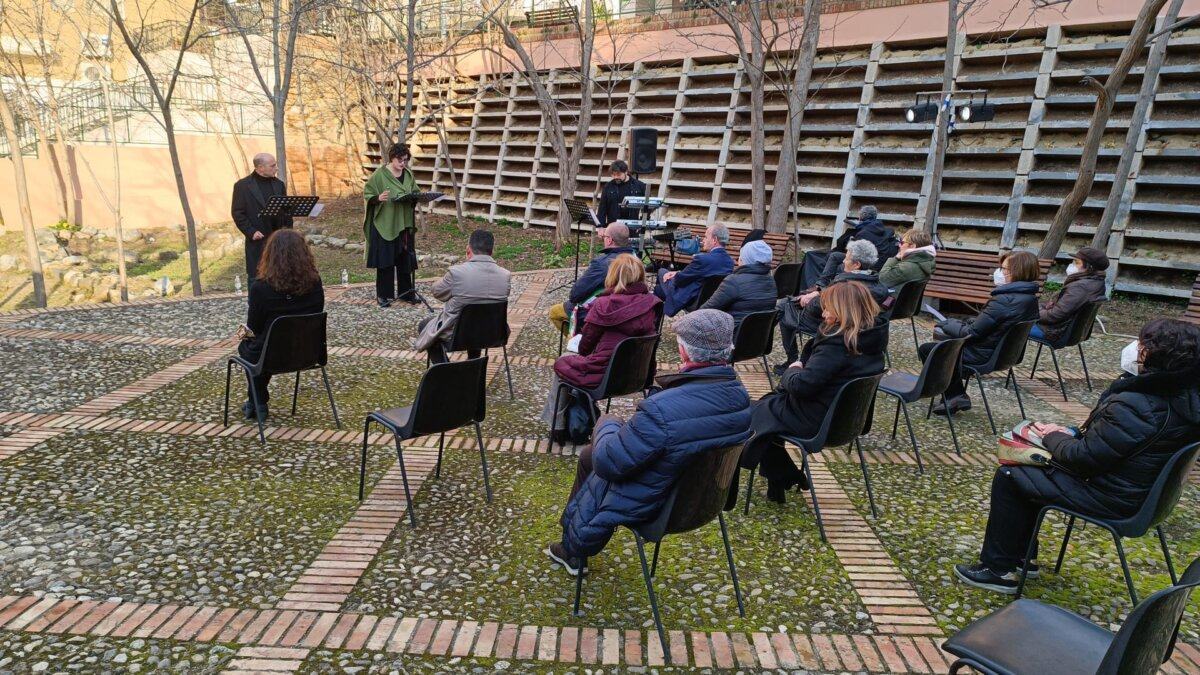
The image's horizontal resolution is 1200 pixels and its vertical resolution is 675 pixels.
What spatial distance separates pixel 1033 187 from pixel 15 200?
73.4ft

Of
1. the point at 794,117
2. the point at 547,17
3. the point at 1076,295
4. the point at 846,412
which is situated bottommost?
the point at 846,412

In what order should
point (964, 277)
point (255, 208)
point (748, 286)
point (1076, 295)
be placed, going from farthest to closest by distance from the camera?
point (964, 277) → point (255, 208) → point (1076, 295) → point (748, 286)

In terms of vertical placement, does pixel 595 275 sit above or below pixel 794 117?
below

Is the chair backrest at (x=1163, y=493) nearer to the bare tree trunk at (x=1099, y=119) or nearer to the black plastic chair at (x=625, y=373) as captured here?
the black plastic chair at (x=625, y=373)

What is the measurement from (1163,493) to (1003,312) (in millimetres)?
2857

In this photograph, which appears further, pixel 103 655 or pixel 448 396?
pixel 448 396

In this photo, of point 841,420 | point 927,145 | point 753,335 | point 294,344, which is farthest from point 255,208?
point 927,145

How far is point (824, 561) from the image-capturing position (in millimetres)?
3717

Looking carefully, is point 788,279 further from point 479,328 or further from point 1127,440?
point 1127,440

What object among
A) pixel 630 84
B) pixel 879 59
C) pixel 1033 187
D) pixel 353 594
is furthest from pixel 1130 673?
pixel 630 84

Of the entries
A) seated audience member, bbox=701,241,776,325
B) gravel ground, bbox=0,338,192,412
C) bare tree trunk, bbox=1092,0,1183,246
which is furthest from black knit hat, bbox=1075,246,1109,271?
gravel ground, bbox=0,338,192,412

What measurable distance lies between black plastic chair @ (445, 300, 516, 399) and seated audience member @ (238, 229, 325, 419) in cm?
104

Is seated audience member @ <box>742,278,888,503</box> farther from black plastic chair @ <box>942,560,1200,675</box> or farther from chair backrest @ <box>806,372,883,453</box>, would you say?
black plastic chair @ <box>942,560,1200,675</box>

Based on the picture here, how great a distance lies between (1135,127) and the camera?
992 centimetres
